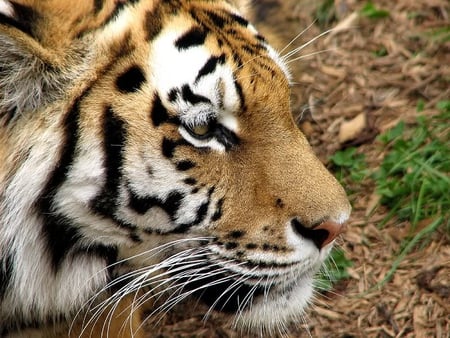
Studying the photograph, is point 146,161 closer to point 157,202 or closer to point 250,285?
point 157,202

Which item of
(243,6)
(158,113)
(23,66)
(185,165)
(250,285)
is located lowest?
(250,285)

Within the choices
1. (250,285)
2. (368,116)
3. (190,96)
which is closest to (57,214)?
(190,96)

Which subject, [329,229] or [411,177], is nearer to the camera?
[329,229]

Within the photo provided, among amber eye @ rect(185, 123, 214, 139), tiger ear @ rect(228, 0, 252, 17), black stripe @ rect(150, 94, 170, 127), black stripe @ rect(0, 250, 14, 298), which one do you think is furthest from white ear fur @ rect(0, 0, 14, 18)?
tiger ear @ rect(228, 0, 252, 17)

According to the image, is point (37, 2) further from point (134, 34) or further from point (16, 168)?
point (16, 168)

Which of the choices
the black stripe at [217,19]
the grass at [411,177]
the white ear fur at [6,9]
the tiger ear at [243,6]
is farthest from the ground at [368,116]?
the white ear fur at [6,9]

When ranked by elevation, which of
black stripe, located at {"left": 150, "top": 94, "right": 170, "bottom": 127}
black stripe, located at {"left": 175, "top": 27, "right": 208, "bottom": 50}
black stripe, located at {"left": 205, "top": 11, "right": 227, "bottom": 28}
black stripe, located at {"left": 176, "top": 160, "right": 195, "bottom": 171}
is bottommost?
black stripe, located at {"left": 176, "top": 160, "right": 195, "bottom": 171}

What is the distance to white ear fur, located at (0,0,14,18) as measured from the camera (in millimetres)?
2060

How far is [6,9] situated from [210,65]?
0.55 m

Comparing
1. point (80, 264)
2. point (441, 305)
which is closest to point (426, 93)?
point (441, 305)

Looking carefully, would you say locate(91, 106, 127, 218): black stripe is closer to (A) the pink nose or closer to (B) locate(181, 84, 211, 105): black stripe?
(B) locate(181, 84, 211, 105): black stripe

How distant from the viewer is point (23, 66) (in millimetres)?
2156

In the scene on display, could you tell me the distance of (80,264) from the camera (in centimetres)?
242

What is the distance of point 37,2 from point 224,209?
2.42ft
